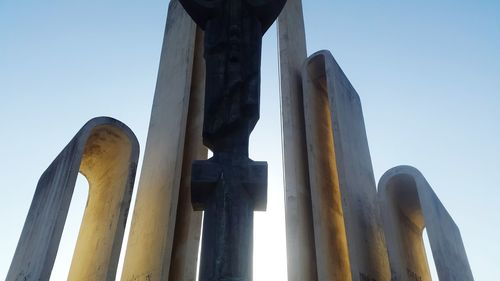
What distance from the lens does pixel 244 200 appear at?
422 cm

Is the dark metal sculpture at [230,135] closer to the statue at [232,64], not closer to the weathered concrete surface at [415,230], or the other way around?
the statue at [232,64]

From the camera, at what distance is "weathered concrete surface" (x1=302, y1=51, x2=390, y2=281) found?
21.4ft

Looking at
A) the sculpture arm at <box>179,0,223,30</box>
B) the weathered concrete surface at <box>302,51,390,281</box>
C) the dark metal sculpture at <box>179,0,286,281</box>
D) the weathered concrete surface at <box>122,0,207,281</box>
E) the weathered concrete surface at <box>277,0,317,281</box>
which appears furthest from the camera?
the weathered concrete surface at <box>277,0,317,281</box>

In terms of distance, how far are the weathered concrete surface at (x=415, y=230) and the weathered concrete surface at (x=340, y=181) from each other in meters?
0.48

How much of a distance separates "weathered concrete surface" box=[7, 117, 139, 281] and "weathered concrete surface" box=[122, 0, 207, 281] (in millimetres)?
490

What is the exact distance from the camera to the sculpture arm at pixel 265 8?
5.21 meters

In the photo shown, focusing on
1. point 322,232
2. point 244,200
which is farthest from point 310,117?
point 244,200

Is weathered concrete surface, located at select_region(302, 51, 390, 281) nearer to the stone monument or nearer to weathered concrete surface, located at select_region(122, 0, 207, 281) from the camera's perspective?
the stone monument

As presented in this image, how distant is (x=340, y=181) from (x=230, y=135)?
101 inches

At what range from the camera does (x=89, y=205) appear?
731 cm

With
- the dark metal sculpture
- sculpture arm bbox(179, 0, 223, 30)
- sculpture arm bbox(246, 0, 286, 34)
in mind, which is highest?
sculpture arm bbox(246, 0, 286, 34)

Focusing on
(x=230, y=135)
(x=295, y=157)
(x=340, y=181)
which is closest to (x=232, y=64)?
(x=230, y=135)

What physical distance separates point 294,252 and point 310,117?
2135mm

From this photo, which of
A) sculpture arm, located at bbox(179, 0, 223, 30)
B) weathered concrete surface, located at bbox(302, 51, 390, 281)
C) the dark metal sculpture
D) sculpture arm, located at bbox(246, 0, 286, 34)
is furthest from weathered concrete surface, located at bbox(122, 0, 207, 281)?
sculpture arm, located at bbox(246, 0, 286, 34)
